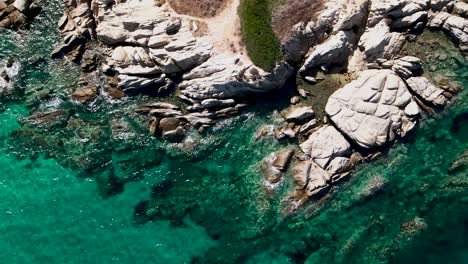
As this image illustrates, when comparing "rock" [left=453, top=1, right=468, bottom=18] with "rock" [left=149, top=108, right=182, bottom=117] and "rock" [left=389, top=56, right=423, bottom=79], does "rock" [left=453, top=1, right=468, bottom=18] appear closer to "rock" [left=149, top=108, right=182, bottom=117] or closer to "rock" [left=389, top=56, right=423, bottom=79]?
"rock" [left=389, top=56, right=423, bottom=79]

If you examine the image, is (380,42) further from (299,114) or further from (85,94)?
(85,94)

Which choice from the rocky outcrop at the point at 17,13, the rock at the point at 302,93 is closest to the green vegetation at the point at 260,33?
the rock at the point at 302,93

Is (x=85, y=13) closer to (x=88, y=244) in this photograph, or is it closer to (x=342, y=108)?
(x=88, y=244)

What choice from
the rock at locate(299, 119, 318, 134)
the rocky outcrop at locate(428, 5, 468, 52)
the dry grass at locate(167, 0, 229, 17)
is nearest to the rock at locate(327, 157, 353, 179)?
the rock at locate(299, 119, 318, 134)

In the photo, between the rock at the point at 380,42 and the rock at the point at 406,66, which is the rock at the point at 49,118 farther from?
the rock at the point at 406,66

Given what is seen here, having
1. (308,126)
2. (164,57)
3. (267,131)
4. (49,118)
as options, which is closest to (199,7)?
(164,57)
